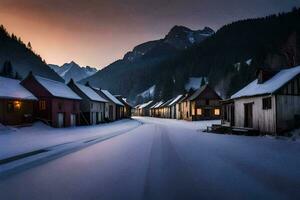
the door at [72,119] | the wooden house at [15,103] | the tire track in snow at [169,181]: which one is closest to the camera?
the tire track in snow at [169,181]

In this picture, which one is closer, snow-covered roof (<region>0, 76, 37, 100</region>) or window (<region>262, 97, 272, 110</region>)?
window (<region>262, 97, 272, 110</region>)

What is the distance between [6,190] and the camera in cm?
676

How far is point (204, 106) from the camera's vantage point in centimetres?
6756

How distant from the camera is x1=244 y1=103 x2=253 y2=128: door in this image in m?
28.1

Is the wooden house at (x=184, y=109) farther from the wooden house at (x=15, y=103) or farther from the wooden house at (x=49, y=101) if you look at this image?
the wooden house at (x=15, y=103)

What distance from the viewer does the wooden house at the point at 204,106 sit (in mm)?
66688

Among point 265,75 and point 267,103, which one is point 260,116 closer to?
point 267,103

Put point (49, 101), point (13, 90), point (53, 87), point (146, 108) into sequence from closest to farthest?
A: point (13, 90) → point (49, 101) → point (53, 87) → point (146, 108)

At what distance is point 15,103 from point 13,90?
8.15 feet

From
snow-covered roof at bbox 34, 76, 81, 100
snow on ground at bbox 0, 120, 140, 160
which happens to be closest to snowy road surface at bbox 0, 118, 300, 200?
snow on ground at bbox 0, 120, 140, 160

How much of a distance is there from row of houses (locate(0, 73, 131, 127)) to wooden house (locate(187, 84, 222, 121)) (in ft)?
82.7

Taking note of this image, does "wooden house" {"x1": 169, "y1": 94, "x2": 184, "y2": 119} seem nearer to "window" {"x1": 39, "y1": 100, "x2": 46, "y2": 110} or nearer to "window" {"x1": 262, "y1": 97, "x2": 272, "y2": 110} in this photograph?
"window" {"x1": 39, "y1": 100, "x2": 46, "y2": 110}

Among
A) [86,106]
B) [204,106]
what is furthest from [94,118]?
[204,106]

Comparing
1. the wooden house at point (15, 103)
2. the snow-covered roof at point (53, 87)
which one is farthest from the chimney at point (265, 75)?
the wooden house at point (15, 103)
